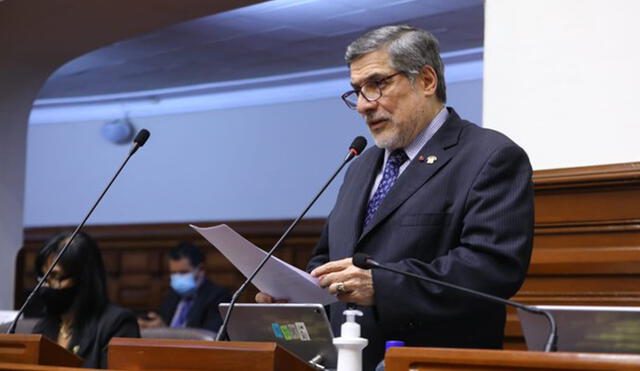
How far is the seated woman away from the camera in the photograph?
3889 mm

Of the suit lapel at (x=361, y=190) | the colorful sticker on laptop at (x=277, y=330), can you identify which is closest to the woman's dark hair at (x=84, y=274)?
the suit lapel at (x=361, y=190)

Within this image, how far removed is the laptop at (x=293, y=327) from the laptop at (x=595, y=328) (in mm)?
541

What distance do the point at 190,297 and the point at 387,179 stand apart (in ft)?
15.3

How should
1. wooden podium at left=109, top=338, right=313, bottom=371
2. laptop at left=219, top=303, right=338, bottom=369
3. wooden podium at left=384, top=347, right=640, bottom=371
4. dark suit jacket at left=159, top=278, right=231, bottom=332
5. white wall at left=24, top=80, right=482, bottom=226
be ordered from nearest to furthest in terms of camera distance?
wooden podium at left=384, top=347, right=640, bottom=371 → wooden podium at left=109, top=338, right=313, bottom=371 → laptop at left=219, top=303, right=338, bottom=369 → dark suit jacket at left=159, top=278, right=231, bottom=332 → white wall at left=24, top=80, right=482, bottom=226

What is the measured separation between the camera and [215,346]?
2.02 meters

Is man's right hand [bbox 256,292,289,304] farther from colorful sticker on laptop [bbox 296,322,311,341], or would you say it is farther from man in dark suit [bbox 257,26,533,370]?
colorful sticker on laptop [bbox 296,322,311,341]

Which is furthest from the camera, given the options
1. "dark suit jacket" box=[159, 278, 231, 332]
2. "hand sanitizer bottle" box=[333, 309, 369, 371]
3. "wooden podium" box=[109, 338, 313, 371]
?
"dark suit jacket" box=[159, 278, 231, 332]

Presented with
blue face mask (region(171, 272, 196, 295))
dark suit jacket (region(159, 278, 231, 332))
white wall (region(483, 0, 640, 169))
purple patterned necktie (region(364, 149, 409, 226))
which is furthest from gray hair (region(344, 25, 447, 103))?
blue face mask (region(171, 272, 196, 295))

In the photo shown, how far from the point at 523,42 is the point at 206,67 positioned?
221 inches

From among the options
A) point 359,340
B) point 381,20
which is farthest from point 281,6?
point 359,340

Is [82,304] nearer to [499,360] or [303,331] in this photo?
[303,331]

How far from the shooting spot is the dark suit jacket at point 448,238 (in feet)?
7.82

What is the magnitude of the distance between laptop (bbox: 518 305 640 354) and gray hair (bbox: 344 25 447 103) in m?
1.02

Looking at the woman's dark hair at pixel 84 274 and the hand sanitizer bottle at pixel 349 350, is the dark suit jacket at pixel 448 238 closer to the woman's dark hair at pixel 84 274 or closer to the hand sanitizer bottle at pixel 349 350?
the hand sanitizer bottle at pixel 349 350
